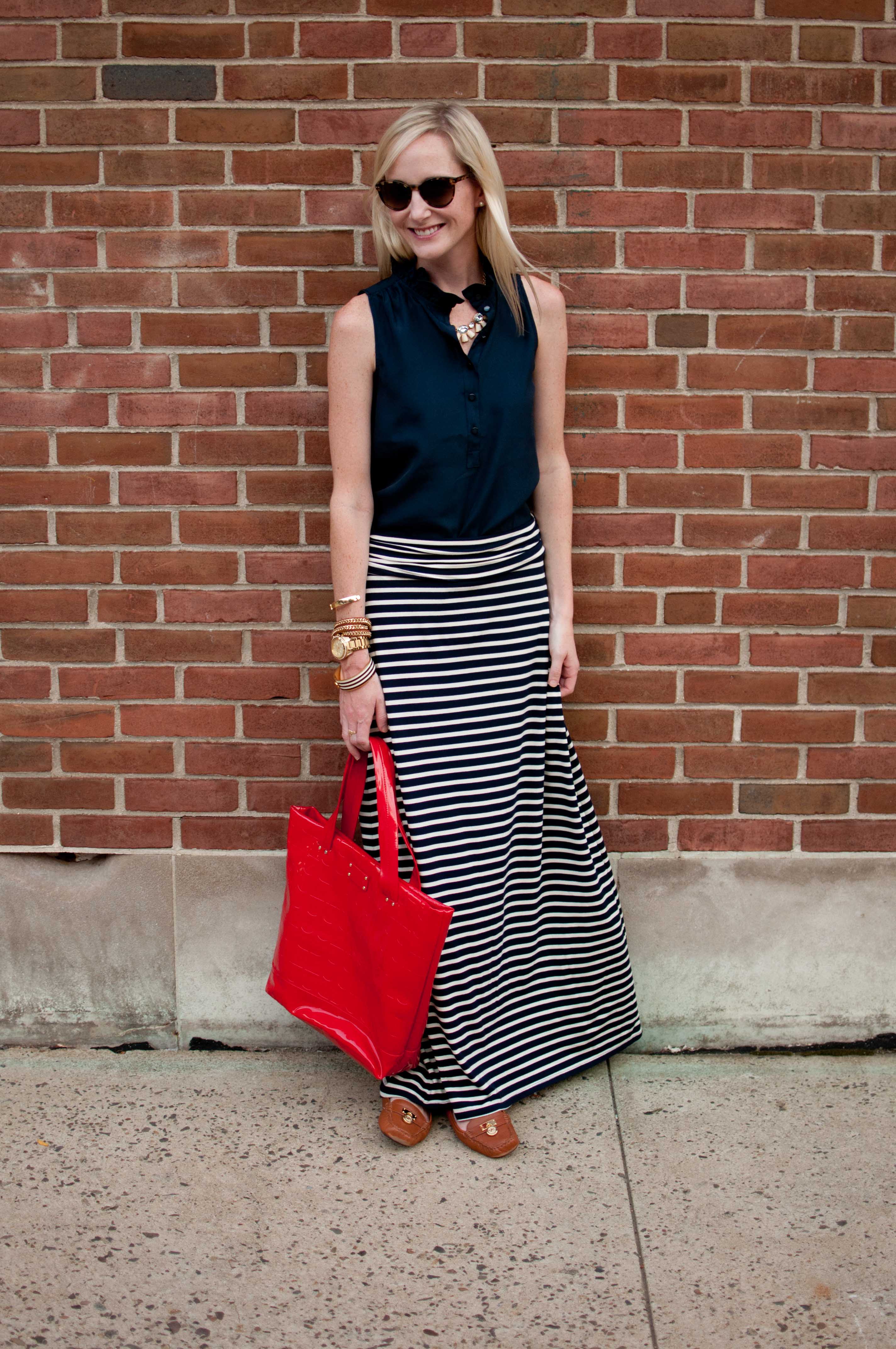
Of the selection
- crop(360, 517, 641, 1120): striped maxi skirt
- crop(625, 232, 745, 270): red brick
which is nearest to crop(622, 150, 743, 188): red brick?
crop(625, 232, 745, 270): red brick

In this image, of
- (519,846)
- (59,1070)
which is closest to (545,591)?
(519,846)

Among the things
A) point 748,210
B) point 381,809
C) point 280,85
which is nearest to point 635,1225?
point 381,809

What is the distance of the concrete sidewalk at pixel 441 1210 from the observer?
6.34ft

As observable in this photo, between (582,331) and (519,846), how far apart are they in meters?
1.20

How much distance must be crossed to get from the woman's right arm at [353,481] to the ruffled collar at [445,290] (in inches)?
4.9

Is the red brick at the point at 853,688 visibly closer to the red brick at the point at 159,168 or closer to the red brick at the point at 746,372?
the red brick at the point at 746,372

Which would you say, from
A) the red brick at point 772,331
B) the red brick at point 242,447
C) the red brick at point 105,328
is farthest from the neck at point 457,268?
the red brick at point 105,328

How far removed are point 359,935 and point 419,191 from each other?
1.51 m

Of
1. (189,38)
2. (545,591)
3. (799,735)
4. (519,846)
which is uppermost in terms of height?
(189,38)

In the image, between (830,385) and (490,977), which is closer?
(490,977)

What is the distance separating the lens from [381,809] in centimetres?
232

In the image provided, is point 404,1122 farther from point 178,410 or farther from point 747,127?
point 747,127

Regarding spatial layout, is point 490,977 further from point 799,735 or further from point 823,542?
point 823,542

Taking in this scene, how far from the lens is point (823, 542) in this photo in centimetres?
271
